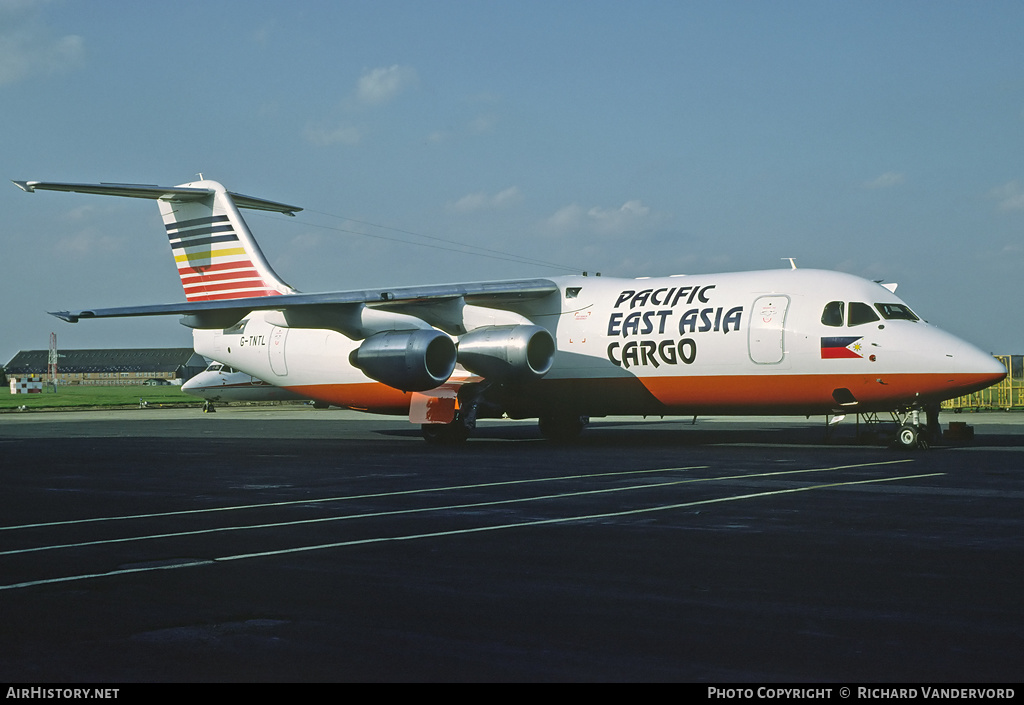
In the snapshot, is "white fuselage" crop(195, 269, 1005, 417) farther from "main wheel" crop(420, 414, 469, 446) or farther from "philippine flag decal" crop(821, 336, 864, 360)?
"main wheel" crop(420, 414, 469, 446)

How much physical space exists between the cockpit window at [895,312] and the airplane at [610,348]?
0.04 meters

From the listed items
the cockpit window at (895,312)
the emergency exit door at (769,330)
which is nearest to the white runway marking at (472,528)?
the emergency exit door at (769,330)

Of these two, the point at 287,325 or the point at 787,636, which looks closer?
the point at 787,636

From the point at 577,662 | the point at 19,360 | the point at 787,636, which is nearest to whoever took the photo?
the point at 577,662

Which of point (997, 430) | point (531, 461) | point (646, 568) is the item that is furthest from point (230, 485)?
point (997, 430)

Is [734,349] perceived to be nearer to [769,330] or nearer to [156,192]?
[769,330]

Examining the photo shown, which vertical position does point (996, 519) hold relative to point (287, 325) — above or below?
below

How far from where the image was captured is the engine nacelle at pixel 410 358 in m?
22.3

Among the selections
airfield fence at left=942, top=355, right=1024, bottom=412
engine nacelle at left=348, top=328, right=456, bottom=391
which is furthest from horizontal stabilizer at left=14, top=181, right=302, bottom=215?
airfield fence at left=942, top=355, right=1024, bottom=412

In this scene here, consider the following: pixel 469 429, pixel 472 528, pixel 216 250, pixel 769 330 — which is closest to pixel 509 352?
pixel 469 429

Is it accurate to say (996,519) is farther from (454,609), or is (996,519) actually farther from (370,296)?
(370,296)

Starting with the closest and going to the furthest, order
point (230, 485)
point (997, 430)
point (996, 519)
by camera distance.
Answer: point (996, 519) → point (230, 485) → point (997, 430)
